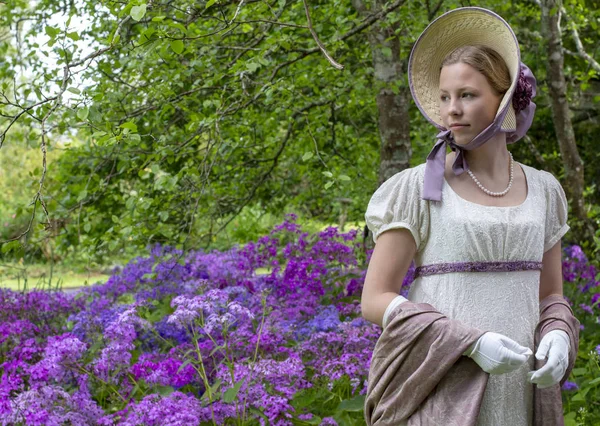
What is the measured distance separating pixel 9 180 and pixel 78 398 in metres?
13.4

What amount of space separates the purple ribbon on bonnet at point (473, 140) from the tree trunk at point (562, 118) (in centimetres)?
372

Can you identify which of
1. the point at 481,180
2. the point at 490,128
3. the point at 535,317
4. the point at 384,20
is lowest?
the point at 535,317

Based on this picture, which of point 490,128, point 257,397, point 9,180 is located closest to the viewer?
point 490,128

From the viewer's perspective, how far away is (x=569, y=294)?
5164 millimetres

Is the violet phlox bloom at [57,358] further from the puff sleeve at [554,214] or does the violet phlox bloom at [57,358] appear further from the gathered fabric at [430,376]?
the puff sleeve at [554,214]

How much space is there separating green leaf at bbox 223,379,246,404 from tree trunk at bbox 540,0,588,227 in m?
3.52

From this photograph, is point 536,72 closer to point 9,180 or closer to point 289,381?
point 289,381

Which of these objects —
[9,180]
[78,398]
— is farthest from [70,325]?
[9,180]

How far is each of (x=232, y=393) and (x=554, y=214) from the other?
Result: 1.26 meters

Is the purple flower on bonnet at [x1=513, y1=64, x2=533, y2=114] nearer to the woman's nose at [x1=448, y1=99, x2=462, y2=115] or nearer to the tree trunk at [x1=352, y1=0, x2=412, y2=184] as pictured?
the woman's nose at [x1=448, y1=99, x2=462, y2=115]

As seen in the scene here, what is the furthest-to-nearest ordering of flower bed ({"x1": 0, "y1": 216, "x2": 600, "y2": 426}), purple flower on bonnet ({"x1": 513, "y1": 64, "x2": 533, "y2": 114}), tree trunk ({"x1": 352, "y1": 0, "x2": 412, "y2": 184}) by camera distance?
tree trunk ({"x1": 352, "y1": 0, "x2": 412, "y2": 184})
flower bed ({"x1": 0, "y1": 216, "x2": 600, "y2": 426})
purple flower on bonnet ({"x1": 513, "y1": 64, "x2": 533, "y2": 114})

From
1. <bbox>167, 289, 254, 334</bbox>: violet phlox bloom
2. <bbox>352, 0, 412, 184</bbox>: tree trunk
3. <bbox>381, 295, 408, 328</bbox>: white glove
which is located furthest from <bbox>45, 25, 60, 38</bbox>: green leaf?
<bbox>352, 0, 412, 184</bbox>: tree trunk

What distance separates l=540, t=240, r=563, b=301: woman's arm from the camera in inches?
85.0

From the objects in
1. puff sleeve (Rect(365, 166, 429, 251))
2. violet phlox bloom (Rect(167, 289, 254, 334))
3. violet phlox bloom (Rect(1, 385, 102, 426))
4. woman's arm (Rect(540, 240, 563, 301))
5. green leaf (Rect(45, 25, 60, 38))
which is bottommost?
violet phlox bloom (Rect(1, 385, 102, 426))
